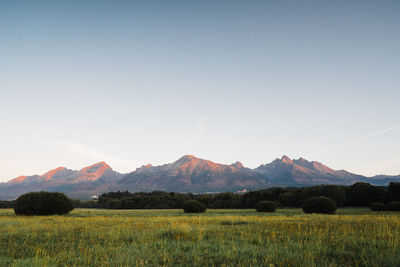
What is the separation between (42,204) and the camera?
108ft

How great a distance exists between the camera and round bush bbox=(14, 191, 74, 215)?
A: 33.0 m

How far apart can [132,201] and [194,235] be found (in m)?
79.5

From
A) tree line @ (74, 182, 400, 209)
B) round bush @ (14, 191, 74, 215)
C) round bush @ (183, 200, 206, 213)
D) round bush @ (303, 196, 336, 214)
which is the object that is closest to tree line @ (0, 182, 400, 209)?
tree line @ (74, 182, 400, 209)

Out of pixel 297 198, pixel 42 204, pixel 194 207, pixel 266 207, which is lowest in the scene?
pixel 297 198

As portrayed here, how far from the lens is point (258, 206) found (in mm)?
43531

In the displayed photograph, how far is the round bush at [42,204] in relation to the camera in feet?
108

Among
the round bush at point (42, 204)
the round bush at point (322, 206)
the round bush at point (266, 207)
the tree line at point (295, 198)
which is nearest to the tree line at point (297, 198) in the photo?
the tree line at point (295, 198)

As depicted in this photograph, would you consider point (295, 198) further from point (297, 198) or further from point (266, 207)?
point (266, 207)

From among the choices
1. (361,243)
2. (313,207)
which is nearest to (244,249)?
(361,243)

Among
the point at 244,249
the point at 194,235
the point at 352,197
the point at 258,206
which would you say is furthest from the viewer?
the point at 352,197

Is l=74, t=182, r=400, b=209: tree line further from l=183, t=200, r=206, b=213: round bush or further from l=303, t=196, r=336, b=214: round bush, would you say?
l=303, t=196, r=336, b=214: round bush

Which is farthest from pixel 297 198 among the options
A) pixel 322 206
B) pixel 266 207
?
pixel 322 206

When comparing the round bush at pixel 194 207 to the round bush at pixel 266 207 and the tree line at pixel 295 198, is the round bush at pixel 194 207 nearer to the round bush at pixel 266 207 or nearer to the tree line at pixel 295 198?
the round bush at pixel 266 207

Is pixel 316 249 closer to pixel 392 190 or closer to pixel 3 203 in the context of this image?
pixel 392 190
